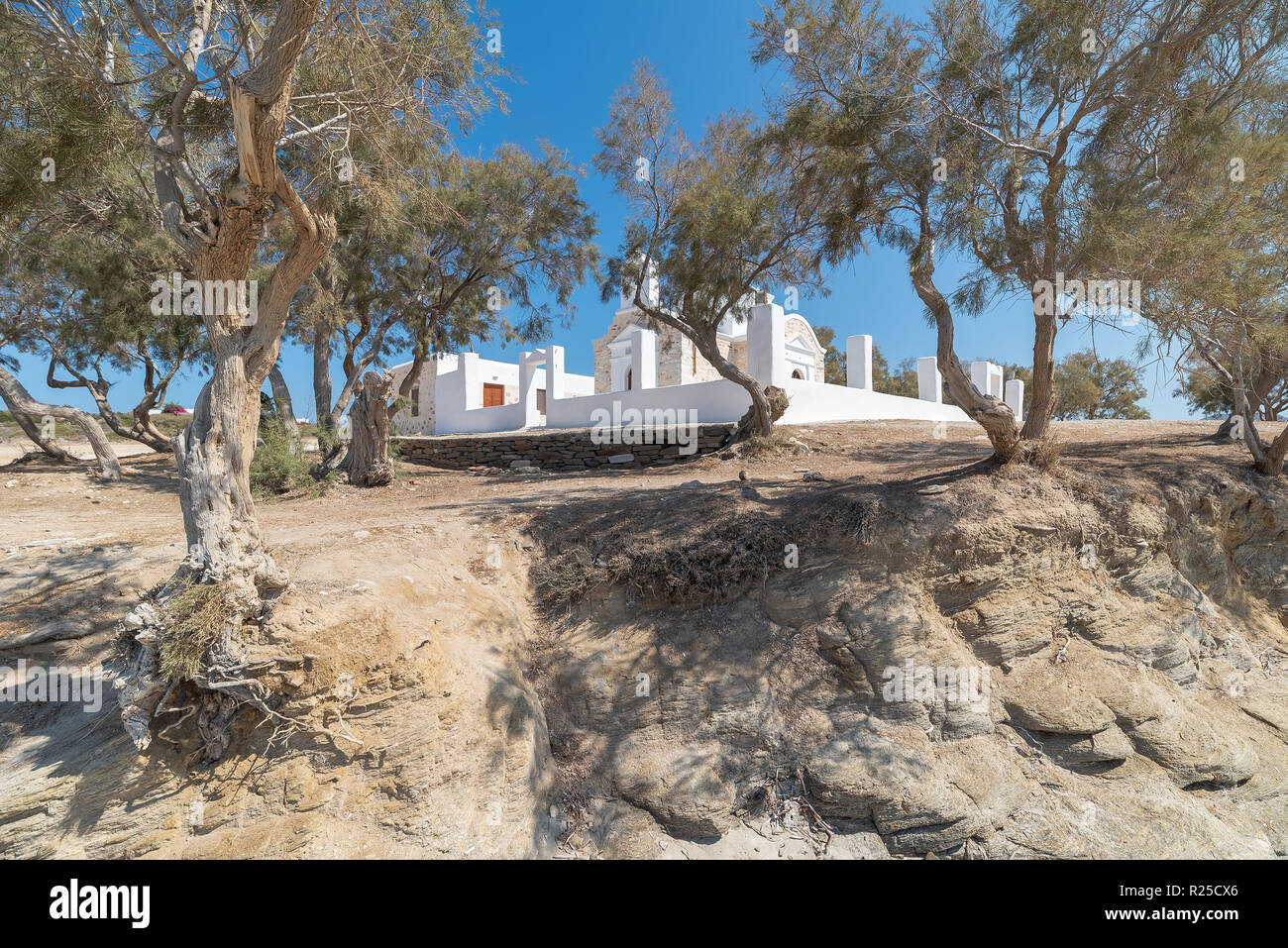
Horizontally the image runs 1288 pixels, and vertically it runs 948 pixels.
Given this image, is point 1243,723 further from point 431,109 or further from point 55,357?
point 55,357

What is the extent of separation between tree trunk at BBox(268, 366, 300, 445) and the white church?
87.1 inches

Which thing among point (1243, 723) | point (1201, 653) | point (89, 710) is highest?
point (89, 710)

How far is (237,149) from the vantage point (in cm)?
391

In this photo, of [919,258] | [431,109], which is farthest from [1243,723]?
[431,109]

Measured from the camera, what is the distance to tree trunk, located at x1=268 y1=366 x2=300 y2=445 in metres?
11.1

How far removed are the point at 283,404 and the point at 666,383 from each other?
501 inches

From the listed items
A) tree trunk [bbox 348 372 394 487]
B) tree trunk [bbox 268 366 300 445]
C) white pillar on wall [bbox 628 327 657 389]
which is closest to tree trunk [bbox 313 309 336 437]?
tree trunk [bbox 268 366 300 445]

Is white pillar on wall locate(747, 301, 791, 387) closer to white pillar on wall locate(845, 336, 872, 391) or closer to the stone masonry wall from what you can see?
the stone masonry wall

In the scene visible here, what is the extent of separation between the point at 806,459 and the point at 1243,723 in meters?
6.11

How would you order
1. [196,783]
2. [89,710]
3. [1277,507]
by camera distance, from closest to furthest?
[196,783], [89,710], [1277,507]

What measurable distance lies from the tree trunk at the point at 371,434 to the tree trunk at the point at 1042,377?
1014 cm

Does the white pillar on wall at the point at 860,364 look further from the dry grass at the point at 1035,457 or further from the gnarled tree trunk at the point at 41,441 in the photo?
the gnarled tree trunk at the point at 41,441

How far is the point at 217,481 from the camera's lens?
12.4 ft

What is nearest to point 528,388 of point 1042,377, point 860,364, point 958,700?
point 860,364
